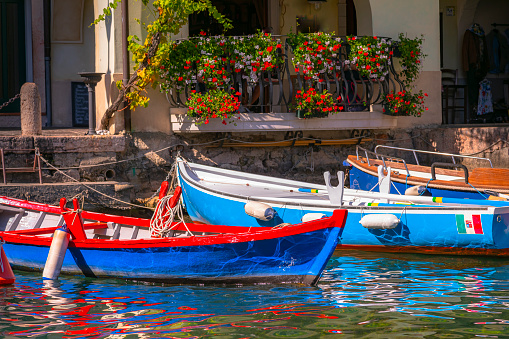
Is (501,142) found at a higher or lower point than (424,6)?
lower

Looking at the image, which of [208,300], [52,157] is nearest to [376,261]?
[208,300]

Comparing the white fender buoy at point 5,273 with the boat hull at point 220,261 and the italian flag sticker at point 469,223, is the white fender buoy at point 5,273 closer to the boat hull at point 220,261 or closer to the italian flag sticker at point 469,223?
the boat hull at point 220,261

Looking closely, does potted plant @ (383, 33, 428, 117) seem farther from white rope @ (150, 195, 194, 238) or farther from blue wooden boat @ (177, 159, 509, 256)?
white rope @ (150, 195, 194, 238)

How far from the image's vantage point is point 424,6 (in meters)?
11.9

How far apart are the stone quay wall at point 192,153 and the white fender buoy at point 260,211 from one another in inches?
99.3

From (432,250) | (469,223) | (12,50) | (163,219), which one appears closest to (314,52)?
(432,250)

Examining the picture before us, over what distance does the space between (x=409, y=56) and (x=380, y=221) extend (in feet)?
13.3

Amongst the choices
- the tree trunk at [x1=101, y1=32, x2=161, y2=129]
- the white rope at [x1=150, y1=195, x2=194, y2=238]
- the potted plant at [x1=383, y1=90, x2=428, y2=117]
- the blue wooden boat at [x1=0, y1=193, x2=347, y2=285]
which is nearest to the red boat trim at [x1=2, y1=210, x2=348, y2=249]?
the blue wooden boat at [x1=0, y1=193, x2=347, y2=285]

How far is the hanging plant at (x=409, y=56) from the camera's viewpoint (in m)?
11.5

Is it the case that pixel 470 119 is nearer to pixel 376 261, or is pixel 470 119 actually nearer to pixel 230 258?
pixel 376 261

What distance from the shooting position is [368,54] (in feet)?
36.3

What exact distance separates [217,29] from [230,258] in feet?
25.2

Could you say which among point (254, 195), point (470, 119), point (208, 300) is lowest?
point (208, 300)

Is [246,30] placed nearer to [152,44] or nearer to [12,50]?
[152,44]
